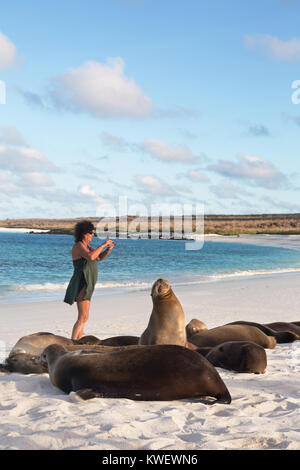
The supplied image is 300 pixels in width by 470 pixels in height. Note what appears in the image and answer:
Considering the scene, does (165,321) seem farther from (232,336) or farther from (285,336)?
(285,336)

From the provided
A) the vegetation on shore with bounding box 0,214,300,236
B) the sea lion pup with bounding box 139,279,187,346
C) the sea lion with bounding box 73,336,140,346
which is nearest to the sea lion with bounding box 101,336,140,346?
the sea lion with bounding box 73,336,140,346

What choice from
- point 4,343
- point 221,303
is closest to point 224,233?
point 221,303

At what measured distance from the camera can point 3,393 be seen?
505cm

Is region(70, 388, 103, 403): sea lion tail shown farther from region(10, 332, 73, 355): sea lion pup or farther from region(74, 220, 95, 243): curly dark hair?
region(74, 220, 95, 243): curly dark hair

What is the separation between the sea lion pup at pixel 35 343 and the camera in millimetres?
6676

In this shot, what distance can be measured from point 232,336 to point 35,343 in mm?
2925

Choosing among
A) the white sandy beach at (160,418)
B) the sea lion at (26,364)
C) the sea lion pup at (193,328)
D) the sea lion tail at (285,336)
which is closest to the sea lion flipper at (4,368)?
the sea lion at (26,364)

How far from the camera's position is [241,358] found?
20.3 feet

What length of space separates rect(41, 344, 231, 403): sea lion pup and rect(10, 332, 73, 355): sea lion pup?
1.94 meters

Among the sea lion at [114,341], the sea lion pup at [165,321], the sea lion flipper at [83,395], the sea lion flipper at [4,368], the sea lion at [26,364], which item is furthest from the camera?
the sea lion at [114,341]

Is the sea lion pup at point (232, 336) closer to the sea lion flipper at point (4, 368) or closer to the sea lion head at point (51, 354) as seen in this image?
the sea lion head at point (51, 354)

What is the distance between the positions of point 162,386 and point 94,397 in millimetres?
640

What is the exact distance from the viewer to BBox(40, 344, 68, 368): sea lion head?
553 cm

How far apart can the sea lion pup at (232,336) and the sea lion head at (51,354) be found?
2.60 metres
